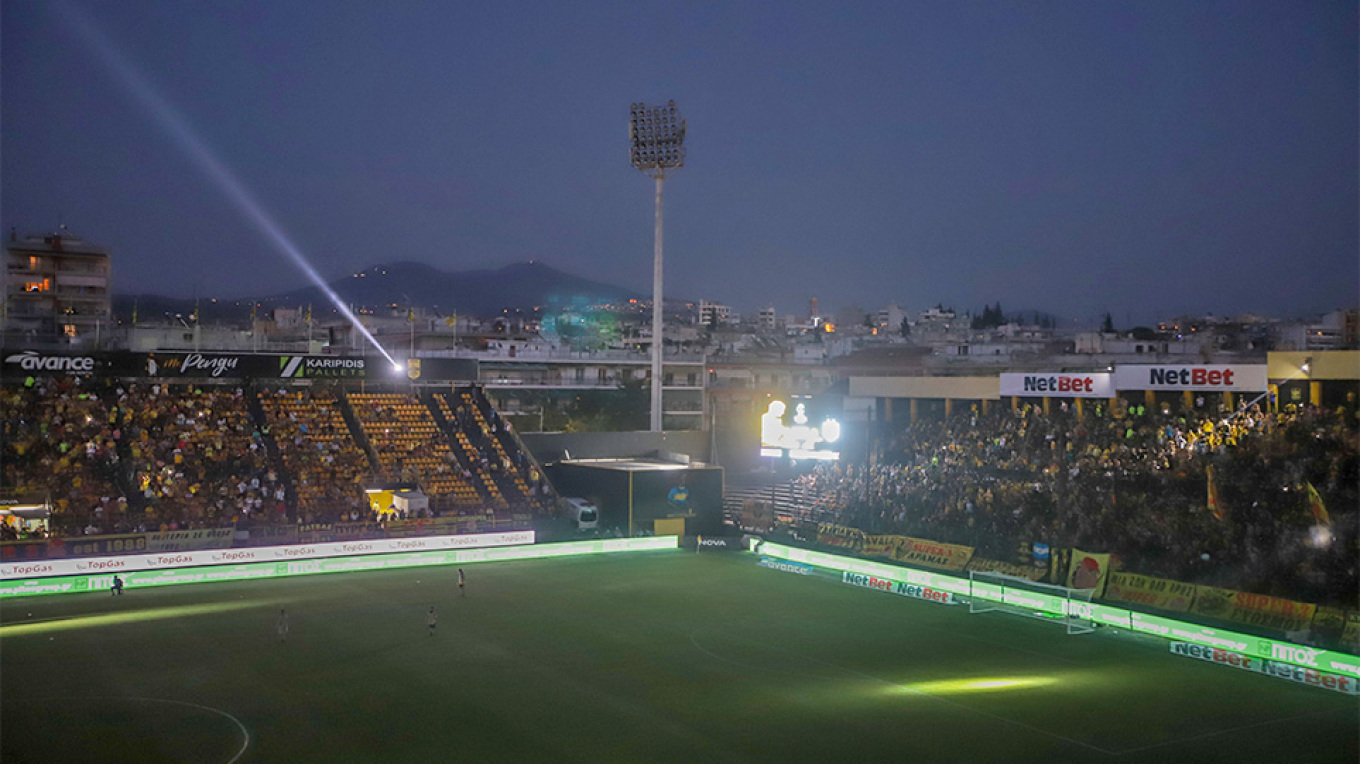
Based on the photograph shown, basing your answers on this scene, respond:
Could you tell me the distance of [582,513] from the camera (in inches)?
1854

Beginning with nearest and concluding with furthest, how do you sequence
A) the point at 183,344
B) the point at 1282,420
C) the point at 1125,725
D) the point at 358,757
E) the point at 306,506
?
the point at 358,757, the point at 1125,725, the point at 1282,420, the point at 306,506, the point at 183,344

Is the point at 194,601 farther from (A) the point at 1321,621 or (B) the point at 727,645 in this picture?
(A) the point at 1321,621

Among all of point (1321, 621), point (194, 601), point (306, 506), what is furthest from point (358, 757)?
point (306, 506)

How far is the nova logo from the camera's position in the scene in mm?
42156

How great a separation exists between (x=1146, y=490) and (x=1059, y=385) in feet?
34.4

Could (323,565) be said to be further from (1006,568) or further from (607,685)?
(1006,568)

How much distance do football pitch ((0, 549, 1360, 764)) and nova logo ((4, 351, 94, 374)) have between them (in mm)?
13463

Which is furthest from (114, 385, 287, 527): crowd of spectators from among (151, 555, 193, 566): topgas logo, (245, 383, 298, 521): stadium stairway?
(151, 555, 193, 566): topgas logo

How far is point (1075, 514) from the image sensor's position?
1390 inches

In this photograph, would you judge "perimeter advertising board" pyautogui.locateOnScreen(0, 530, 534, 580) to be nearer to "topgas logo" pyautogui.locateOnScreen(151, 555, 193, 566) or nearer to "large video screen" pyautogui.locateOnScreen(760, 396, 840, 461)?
"topgas logo" pyautogui.locateOnScreen(151, 555, 193, 566)

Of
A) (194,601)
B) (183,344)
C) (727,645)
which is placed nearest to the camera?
(727,645)

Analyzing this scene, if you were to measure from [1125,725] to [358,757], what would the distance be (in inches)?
570

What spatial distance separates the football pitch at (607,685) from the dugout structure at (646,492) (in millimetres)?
12308

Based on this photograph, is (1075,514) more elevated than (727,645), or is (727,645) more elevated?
(1075,514)
